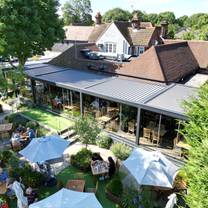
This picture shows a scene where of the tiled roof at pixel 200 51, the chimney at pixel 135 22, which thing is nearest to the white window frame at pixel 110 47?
the chimney at pixel 135 22

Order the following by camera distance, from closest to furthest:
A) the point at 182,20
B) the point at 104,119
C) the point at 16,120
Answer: the point at 104,119 → the point at 16,120 → the point at 182,20

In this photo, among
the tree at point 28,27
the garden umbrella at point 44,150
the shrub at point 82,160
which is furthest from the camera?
the tree at point 28,27

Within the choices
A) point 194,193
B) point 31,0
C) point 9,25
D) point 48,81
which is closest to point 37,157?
point 194,193

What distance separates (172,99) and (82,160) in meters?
7.64

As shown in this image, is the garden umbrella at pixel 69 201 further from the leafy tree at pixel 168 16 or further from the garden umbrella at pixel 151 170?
the leafy tree at pixel 168 16

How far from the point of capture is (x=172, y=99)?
1616cm

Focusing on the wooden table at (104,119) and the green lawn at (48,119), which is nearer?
the wooden table at (104,119)

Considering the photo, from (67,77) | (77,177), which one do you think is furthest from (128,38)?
(77,177)

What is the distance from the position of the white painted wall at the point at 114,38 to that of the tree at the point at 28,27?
28.8 feet

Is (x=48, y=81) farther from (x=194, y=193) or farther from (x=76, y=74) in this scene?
(x=194, y=193)

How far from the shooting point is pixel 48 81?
70.4 feet

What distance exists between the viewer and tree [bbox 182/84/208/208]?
7473mm

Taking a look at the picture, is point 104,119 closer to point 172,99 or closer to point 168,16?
point 172,99

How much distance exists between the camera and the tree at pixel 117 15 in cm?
10112
